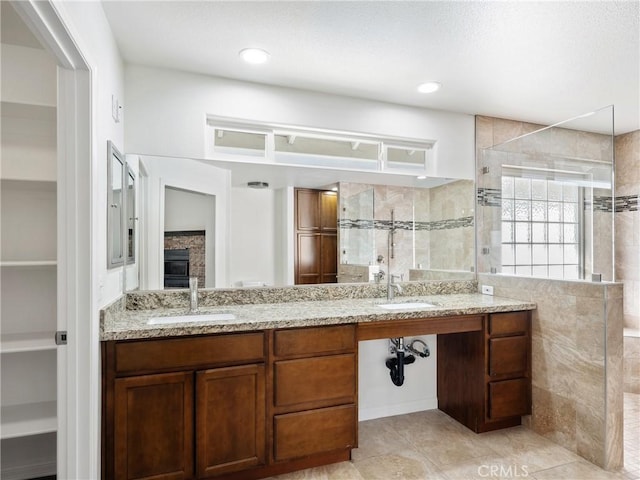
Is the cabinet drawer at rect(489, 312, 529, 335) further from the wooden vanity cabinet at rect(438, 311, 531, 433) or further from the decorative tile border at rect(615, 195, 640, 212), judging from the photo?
the decorative tile border at rect(615, 195, 640, 212)

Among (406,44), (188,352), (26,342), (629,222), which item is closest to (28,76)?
(26,342)

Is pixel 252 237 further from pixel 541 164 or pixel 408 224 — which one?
pixel 541 164

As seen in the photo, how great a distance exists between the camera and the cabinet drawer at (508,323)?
8.26ft

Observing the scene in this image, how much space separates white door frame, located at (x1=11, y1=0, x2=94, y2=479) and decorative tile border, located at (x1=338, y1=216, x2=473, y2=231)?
167 centimetres

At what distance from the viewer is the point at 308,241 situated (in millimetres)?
2705

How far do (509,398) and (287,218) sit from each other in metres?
1.96

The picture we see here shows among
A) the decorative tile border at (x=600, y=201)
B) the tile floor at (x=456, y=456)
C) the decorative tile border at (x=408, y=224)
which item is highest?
the decorative tile border at (x=600, y=201)

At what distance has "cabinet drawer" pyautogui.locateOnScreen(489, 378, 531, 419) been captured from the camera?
8.29 feet

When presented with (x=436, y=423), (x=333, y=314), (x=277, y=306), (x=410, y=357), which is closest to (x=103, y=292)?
(x=277, y=306)

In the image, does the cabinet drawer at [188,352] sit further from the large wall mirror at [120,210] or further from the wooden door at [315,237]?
the wooden door at [315,237]

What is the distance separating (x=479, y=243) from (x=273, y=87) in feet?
6.83

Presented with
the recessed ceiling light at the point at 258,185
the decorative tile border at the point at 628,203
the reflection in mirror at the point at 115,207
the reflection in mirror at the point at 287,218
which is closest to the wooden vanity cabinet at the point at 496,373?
the reflection in mirror at the point at 287,218

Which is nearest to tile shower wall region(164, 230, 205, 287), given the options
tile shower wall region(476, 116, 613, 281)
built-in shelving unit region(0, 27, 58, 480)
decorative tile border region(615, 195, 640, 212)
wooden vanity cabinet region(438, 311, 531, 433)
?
built-in shelving unit region(0, 27, 58, 480)

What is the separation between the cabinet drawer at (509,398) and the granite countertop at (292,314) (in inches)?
20.2
